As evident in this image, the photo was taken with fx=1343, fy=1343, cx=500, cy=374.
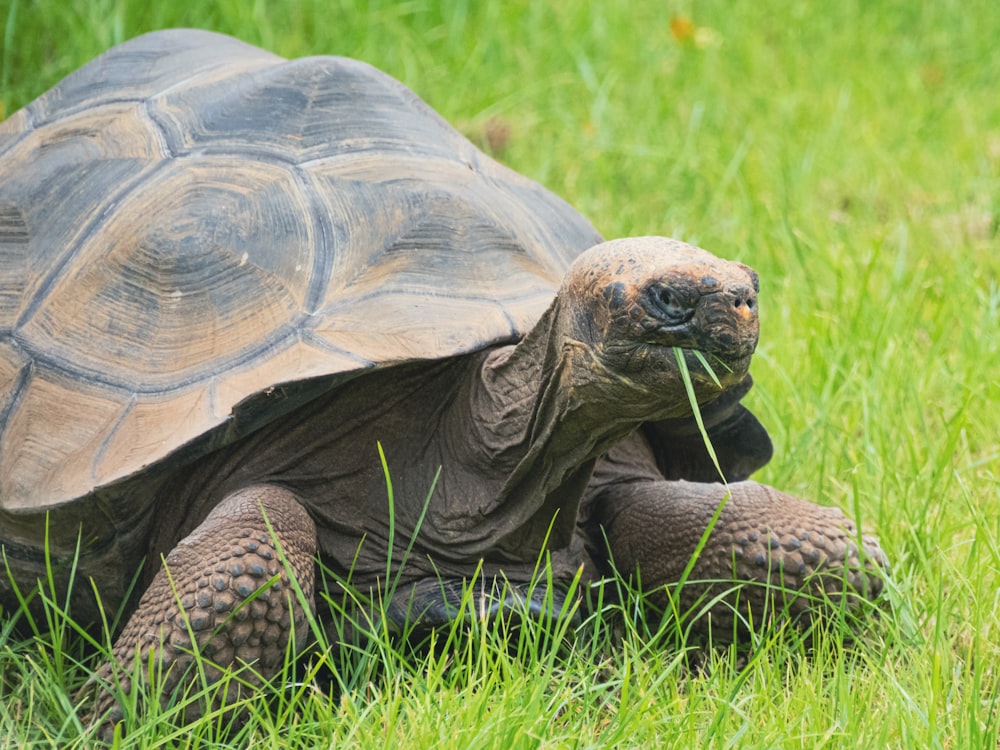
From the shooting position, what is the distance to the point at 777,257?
178 inches

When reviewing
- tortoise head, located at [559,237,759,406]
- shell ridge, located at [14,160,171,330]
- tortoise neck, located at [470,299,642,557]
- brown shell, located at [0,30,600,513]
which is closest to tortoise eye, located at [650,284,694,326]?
tortoise head, located at [559,237,759,406]

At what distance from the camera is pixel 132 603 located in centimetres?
286

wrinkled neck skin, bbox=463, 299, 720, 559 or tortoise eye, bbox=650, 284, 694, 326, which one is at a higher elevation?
tortoise eye, bbox=650, 284, 694, 326

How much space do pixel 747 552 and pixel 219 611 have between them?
3.52 ft

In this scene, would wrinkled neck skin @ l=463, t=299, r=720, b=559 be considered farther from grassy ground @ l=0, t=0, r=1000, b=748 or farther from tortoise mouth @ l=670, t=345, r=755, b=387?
grassy ground @ l=0, t=0, r=1000, b=748

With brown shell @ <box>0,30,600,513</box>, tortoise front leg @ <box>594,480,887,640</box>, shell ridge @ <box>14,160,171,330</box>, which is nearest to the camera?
brown shell @ <box>0,30,600,513</box>

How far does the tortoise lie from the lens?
96.3 inches

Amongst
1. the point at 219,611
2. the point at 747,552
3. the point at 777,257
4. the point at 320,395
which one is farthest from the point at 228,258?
the point at 777,257

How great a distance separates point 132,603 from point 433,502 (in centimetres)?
70

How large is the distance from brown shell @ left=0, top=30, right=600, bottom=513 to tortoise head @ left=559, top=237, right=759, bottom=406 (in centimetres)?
42

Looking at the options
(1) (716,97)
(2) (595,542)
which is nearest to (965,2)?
(1) (716,97)

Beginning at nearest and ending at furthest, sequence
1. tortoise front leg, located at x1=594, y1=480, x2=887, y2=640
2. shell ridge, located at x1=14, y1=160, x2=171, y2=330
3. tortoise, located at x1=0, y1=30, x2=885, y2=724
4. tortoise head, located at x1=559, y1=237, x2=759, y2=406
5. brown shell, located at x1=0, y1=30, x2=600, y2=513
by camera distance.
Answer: tortoise head, located at x1=559, y1=237, x2=759, y2=406
tortoise, located at x1=0, y1=30, x2=885, y2=724
brown shell, located at x1=0, y1=30, x2=600, y2=513
tortoise front leg, located at x1=594, y1=480, x2=887, y2=640
shell ridge, located at x1=14, y1=160, x2=171, y2=330

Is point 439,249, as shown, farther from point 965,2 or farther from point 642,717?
point 965,2

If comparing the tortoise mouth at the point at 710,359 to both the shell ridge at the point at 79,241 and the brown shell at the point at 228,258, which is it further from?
the shell ridge at the point at 79,241
